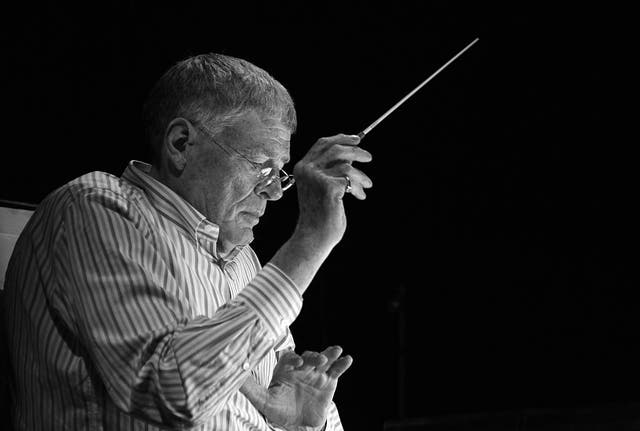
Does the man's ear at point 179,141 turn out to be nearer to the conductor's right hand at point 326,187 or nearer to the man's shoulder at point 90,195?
the man's shoulder at point 90,195

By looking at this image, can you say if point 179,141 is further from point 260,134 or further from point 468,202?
point 468,202

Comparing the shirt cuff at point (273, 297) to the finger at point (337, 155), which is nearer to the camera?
the shirt cuff at point (273, 297)

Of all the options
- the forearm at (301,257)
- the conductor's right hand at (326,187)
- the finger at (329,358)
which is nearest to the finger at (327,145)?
the conductor's right hand at (326,187)

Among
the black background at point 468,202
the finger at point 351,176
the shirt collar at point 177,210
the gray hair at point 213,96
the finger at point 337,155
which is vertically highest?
the gray hair at point 213,96

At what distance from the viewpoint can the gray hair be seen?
1.41 m

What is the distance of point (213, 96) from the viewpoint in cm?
141

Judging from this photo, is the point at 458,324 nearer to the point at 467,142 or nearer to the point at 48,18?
the point at 467,142

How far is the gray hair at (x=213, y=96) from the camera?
4.63 feet

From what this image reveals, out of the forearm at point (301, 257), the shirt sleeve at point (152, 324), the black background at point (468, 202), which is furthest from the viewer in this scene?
the black background at point (468, 202)

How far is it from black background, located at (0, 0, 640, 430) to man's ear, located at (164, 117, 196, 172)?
1043 mm

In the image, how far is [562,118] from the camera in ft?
9.90

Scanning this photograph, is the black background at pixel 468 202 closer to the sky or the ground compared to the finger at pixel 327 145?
closer to the ground

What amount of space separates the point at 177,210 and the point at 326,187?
280mm

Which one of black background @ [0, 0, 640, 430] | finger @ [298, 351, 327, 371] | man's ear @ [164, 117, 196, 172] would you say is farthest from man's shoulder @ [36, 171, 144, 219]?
black background @ [0, 0, 640, 430]
